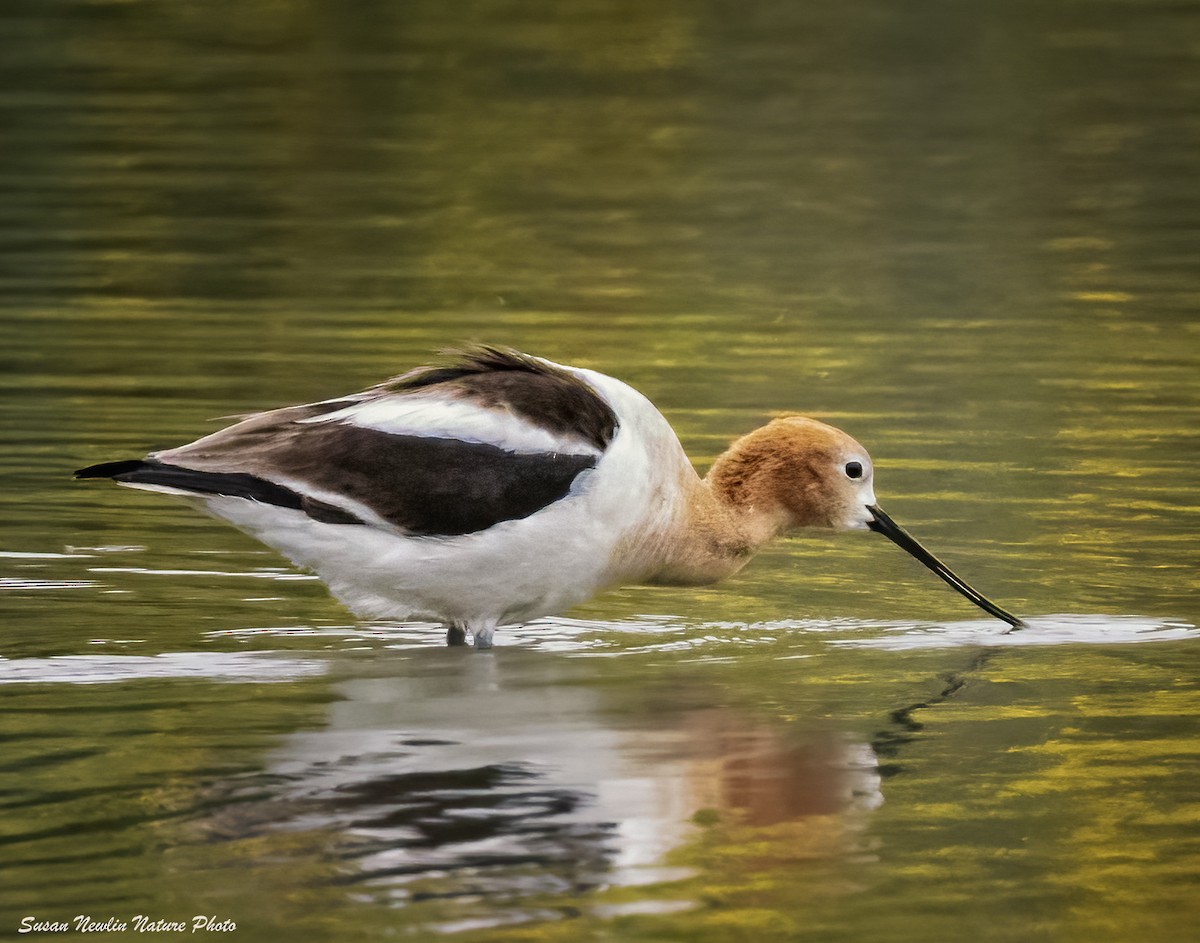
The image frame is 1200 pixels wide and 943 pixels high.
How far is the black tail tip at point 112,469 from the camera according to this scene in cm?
772

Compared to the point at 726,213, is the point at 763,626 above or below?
below

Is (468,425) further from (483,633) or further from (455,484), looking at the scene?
(483,633)

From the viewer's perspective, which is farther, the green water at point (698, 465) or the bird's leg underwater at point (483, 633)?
the bird's leg underwater at point (483, 633)

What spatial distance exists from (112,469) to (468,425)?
46.4 inches

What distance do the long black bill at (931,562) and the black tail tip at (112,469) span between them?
2.79 m

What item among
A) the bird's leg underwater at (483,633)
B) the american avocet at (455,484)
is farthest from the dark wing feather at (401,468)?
the bird's leg underwater at (483,633)

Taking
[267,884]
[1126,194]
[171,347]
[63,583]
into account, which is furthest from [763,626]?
[1126,194]

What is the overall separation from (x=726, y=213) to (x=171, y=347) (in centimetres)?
653

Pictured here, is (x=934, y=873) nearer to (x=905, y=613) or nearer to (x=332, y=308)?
(x=905, y=613)

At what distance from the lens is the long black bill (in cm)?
918

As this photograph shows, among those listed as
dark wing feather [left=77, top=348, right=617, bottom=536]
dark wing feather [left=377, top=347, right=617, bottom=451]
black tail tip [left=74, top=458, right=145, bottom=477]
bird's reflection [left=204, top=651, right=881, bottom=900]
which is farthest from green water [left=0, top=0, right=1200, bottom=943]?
dark wing feather [left=377, top=347, right=617, bottom=451]

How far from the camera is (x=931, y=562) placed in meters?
9.38

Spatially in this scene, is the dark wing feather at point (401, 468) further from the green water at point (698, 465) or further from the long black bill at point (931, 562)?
the long black bill at point (931, 562)

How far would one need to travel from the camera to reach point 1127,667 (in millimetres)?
8523
